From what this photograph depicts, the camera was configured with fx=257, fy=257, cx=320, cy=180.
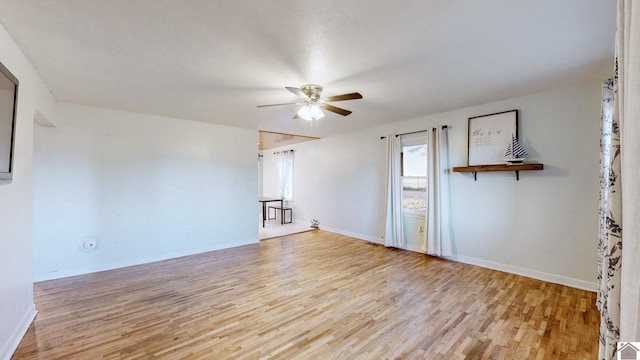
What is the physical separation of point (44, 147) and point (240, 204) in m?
2.85

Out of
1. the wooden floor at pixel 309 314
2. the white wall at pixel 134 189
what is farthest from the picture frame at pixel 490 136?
the white wall at pixel 134 189

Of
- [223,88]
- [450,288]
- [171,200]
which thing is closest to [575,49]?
[450,288]

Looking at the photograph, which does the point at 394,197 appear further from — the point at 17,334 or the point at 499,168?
the point at 17,334

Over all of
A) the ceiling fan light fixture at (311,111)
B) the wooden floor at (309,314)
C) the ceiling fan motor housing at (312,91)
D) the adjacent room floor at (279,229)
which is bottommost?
the wooden floor at (309,314)

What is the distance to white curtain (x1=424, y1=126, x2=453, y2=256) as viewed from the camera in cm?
414

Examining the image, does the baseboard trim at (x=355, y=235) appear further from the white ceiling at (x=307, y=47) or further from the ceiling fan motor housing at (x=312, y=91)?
the ceiling fan motor housing at (x=312, y=91)

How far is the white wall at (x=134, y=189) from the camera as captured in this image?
348cm

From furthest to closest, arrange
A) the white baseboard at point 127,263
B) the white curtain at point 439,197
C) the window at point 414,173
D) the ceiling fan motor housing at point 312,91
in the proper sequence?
1. the window at point 414,173
2. the white curtain at point 439,197
3. the white baseboard at point 127,263
4. the ceiling fan motor housing at point 312,91

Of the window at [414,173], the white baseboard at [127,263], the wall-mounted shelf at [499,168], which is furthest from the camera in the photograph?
the window at [414,173]

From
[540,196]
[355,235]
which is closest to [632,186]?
[540,196]

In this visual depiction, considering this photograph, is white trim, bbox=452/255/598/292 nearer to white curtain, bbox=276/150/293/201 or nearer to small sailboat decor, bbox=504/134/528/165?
small sailboat decor, bbox=504/134/528/165

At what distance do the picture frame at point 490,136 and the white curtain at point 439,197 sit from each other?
0.39 meters

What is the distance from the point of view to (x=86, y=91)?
3.08 m

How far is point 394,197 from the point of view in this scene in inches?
191
